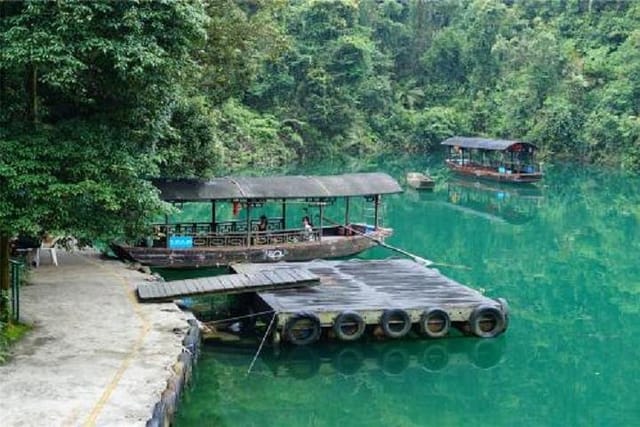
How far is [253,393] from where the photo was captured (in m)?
13.6

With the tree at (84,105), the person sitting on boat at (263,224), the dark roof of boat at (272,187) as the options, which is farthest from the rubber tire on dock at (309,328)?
the person sitting on boat at (263,224)

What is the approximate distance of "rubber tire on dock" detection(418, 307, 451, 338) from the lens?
16078 mm

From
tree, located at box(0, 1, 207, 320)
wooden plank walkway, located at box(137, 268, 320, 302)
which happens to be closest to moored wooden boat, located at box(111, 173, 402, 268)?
wooden plank walkway, located at box(137, 268, 320, 302)

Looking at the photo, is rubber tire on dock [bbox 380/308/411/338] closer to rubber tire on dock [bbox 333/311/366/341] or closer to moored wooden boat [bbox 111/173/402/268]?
rubber tire on dock [bbox 333/311/366/341]

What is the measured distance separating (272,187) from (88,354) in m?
12.8

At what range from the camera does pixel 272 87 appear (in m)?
60.2

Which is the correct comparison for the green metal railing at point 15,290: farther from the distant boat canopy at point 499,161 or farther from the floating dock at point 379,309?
the distant boat canopy at point 499,161

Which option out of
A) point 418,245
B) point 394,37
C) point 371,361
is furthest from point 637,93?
point 371,361

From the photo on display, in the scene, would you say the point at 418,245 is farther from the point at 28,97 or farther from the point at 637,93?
the point at 637,93

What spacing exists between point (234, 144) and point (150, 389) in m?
43.6

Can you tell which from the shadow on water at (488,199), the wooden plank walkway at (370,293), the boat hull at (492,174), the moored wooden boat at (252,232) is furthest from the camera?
the boat hull at (492,174)

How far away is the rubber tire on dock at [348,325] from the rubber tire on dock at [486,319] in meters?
2.48

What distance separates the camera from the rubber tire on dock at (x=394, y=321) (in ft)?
52.1

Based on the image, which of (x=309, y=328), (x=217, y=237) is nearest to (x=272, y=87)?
(x=217, y=237)
